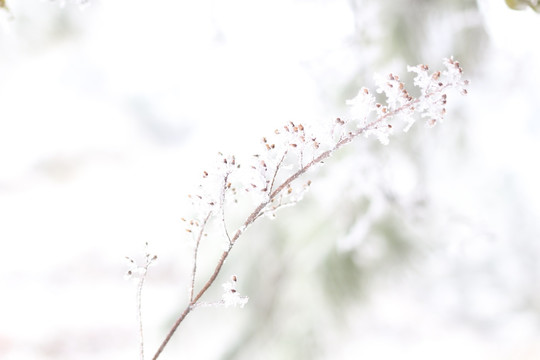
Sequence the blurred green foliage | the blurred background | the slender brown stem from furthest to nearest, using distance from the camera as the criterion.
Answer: the blurred background → the blurred green foliage → the slender brown stem

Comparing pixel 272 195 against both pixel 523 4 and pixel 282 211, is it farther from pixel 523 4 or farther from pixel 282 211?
pixel 282 211

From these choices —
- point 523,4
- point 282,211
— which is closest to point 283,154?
point 523,4

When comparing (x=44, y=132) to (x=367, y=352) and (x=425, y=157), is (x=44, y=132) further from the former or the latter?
(x=425, y=157)

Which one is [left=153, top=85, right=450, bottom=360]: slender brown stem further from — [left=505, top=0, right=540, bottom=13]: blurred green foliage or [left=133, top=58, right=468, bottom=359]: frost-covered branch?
[left=505, top=0, right=540, bottom=13]: blurred green foliage

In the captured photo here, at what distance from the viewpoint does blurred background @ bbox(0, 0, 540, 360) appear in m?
1.11

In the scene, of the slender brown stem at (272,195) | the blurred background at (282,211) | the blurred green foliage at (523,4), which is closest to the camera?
the slender brown stem at (272,195)

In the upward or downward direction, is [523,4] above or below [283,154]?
above

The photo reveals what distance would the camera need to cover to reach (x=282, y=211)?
4.47 ft

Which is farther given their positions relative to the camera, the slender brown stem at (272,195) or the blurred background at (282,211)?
the blurred background at (282,211)

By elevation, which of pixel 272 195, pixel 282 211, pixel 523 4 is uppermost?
pixel 282 211

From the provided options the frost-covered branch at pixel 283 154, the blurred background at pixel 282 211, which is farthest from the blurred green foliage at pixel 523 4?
the frost-covered branch at pixel 283 154

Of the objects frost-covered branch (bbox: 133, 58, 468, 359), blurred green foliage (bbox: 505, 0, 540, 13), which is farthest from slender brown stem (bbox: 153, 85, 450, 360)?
blurred green foliage (bbox: 505, 0, 540, 13)

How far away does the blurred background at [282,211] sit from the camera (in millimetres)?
1105

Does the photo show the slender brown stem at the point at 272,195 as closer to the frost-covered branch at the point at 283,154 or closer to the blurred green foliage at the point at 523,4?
the frost-covered branch at the point at 283,154
